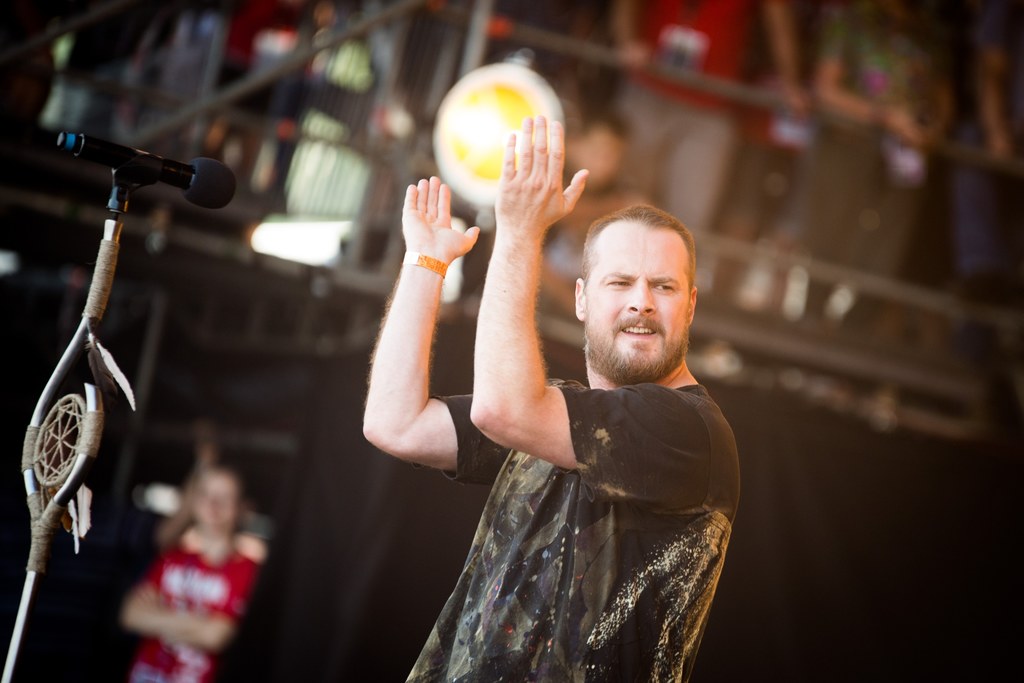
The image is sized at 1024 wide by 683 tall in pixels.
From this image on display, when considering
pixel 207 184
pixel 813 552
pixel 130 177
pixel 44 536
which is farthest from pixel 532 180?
pixel 813 552

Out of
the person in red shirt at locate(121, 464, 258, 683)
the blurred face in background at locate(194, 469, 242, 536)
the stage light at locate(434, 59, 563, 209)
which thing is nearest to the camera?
the stage light at locate(434, 59, 563, 209)

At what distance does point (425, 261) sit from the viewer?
2.00m

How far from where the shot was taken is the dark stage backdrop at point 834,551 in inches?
179

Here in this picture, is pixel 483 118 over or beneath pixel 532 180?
over

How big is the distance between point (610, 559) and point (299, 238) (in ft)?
12.8

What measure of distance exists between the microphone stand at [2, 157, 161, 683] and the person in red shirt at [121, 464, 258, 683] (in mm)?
3055

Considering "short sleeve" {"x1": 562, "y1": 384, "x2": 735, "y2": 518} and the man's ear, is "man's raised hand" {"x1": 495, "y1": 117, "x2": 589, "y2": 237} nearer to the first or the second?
the man's ear

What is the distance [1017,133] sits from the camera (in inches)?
209

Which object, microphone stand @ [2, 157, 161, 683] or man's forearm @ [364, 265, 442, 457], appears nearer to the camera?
microphone stand @ [2, 157, 161, 683]

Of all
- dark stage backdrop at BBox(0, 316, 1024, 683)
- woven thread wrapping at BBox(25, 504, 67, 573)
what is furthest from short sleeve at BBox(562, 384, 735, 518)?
dark stage backdrop at BBox(0, 316, 1024, 683)

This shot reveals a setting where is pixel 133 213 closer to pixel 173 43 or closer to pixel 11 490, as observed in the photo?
pixel 173 43

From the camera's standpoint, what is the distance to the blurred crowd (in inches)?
189

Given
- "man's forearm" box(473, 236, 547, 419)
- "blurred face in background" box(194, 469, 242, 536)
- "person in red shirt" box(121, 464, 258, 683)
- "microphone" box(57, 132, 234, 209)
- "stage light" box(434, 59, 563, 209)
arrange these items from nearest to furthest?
1. "man's forearm" box(473, 236, 547, 419)
2. "microphone" box(57, 132, 234, 209)
3. "stage light" box(434, 59, 563, 209)
4. "person in red shirt" box(121, 464, 258, 683)
5. "blurred face in background" box(194, 469, 242, 536)

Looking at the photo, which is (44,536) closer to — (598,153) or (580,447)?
(580,447)
